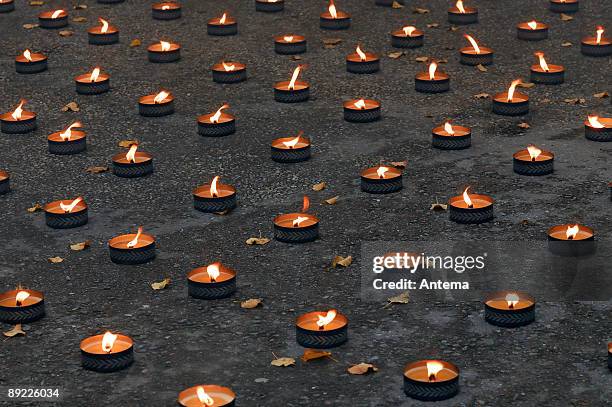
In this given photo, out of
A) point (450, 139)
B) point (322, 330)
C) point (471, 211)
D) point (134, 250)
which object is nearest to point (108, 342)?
point (322, 330)

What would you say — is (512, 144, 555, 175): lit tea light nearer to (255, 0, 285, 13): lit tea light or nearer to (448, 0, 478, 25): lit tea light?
(448, 0, 478, 25): lit tea light

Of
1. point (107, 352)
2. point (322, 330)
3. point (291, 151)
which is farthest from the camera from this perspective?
point (291, 151)

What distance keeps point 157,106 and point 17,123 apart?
1.69 metres

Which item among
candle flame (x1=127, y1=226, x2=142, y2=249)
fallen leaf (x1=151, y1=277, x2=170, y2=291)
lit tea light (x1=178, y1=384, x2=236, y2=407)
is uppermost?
candle flame (x1=127, y1=226, x2=142, y2=249)

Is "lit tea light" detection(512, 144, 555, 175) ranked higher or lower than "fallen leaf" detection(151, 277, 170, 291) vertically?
higher

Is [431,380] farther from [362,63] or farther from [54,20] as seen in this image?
[54,20]

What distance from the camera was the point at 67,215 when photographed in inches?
503

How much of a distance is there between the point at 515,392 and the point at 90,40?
425 inches

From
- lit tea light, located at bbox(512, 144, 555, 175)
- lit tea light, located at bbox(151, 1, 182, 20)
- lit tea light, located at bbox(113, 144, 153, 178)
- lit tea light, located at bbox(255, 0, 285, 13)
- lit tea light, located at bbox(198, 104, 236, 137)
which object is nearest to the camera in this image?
lit tea light, located at bbox(512, 144, 555, 175)

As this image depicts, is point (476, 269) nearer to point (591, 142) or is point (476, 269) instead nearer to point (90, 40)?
point (591, 142)

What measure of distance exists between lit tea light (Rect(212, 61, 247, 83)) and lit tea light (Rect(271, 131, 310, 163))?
261 cm

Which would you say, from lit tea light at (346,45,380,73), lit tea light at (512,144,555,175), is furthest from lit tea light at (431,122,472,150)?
lit tea light at (346,45,380,73)

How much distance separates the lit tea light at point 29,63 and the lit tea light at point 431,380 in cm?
951

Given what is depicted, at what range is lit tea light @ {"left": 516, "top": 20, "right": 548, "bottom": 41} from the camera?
18.0m
